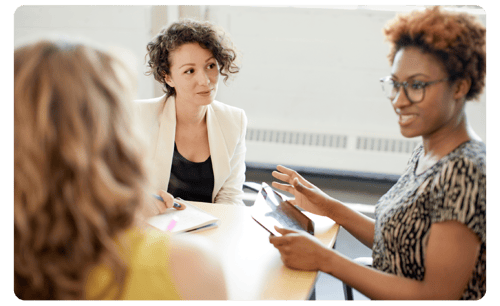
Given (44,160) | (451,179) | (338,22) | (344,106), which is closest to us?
(44,160)

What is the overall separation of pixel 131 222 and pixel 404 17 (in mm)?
933

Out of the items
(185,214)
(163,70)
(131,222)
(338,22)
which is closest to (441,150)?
(131,222)

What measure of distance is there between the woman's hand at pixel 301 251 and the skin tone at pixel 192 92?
2.86ft

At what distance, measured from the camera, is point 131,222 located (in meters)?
0.73

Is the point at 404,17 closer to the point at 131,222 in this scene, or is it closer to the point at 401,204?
the point at 401,204

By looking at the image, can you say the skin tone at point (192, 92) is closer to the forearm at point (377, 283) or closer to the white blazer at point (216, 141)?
the white blazer at point (216, 141)

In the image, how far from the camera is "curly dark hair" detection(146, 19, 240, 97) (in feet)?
6.12

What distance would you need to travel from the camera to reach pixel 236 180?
202cm

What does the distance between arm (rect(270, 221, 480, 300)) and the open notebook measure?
33 centimetres

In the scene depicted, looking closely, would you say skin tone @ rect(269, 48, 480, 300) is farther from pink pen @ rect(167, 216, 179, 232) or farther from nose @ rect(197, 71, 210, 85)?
nose @ rect(197, 71, 210, 85)

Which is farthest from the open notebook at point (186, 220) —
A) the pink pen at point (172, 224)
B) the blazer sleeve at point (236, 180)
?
the blazer sleeve at point (236, 180)

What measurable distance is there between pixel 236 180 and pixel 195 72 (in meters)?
0.60

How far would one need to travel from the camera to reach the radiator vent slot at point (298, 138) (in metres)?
3.13

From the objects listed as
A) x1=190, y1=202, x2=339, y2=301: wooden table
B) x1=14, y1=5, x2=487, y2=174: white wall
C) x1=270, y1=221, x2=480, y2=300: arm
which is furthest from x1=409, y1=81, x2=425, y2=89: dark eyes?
x1=14, y1=5, x2=487, y2=174: white wall
